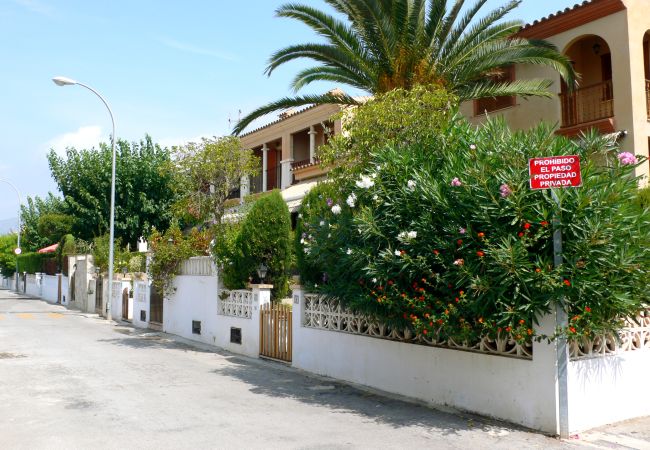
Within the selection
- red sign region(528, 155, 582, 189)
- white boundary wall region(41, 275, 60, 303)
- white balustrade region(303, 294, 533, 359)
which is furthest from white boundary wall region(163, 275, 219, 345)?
white boundary wall region(41, 275, 60, 303)

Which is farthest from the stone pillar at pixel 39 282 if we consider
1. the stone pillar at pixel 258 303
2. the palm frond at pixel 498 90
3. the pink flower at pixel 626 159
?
the pink flower at pixel 626 159

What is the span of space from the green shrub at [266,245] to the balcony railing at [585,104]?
7982 mm

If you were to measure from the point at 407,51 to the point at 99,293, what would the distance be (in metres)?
20.0

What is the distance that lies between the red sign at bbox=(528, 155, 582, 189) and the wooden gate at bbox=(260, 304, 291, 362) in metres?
6.74

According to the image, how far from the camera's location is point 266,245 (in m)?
13.4

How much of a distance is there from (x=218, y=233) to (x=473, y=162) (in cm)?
937

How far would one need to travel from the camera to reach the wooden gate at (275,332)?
40.2 ft

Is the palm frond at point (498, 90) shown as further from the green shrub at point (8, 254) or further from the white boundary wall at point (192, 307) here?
the green shrub at point (8, 254)

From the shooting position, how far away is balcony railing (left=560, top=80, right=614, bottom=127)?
611 inches

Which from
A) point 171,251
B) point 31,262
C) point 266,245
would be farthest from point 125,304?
point 31,262

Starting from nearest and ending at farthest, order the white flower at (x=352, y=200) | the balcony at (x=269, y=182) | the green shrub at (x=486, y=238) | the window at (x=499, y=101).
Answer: the green shrub at (x=486, y=238) → the white flower at (x=352, y=200) → the window at (x=499, y=101) → the balcony at (x=269, y=182)

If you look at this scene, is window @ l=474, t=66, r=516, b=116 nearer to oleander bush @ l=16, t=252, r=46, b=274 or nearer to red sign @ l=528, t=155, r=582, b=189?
red sign @ l=528, t=155, r=582, b=189

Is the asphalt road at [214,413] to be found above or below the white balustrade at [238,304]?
below

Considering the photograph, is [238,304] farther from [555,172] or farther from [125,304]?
[125,304]
